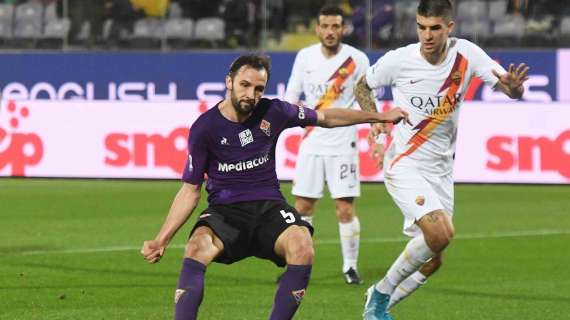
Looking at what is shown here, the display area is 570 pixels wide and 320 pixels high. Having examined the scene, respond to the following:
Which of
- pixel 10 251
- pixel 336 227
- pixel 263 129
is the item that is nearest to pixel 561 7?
pixel 336 227

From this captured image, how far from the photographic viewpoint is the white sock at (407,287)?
32.4ft

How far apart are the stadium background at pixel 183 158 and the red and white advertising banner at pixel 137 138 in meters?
0.02

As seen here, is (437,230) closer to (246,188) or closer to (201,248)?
(246,188)

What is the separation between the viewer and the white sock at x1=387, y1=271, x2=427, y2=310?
9.89 metres

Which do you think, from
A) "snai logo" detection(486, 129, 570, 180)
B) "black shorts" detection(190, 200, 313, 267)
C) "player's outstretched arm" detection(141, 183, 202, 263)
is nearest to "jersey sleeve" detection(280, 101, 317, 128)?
"black shorts" detection(190, 200, 313, 267)

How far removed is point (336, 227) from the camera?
16.4 metres

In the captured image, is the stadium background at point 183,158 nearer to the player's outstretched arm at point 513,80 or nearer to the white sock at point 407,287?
the white sock at point 407,287

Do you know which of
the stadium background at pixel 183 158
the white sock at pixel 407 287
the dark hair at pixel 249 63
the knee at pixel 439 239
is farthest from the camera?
the stadium background at pixel 183 158

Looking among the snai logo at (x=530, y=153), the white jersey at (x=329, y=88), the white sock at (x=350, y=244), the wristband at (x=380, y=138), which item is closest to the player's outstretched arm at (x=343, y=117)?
the wristband at (x=380, y=138)

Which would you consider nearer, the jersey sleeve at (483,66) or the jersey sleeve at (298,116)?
the jersey sleeve at (298,116)

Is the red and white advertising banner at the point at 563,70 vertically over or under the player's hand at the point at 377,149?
under

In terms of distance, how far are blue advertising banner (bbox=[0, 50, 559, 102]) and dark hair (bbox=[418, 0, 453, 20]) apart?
577 inches

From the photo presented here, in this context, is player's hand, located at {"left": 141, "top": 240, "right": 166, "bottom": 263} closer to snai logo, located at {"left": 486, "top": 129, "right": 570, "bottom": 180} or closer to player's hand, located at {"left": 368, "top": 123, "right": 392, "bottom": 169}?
player's hand, located at {"left": 368, "top": 123, "right": 392, "bottom": 169}

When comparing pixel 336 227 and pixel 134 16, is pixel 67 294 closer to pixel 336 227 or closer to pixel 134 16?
pixel 336 227
